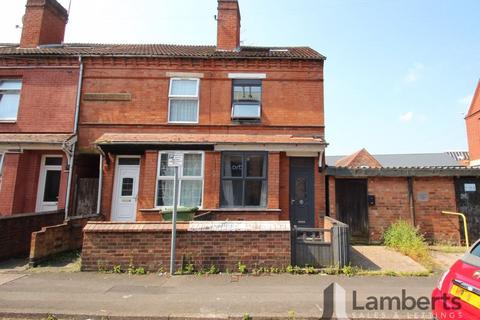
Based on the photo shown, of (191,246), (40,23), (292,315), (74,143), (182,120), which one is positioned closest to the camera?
(292,315)

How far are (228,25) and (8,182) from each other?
10.3 metres

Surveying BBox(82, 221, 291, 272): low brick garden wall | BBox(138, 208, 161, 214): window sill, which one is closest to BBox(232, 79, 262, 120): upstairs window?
BBox(138, 208, 161, 214): window sill

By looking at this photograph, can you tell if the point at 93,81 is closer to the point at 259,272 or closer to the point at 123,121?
the point at 123,121

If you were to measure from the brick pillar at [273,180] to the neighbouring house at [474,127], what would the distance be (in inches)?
958

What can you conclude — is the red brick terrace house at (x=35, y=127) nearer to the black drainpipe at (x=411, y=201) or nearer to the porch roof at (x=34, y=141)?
the porch roof at (x=34, y=141)

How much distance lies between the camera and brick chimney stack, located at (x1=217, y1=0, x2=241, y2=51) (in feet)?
40.3

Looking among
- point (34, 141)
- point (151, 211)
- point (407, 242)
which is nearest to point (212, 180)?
point (151, 211)

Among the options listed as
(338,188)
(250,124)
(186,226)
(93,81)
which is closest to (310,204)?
(338,188)

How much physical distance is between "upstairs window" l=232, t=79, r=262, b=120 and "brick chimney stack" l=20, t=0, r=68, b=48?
9.03 metres

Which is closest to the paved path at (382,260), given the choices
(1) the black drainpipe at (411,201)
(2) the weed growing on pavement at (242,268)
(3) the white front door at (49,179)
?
(1) the black drainpipe at (411,201)

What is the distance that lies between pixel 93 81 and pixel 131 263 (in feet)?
26.5

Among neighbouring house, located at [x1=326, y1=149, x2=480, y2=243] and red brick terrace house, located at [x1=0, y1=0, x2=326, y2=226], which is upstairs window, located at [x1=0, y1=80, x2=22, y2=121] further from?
neighbouring house, located at [x1=326, y1=149, x2=480, y2=243]

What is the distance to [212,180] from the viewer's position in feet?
32.8

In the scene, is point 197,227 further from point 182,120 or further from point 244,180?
point 182,120
